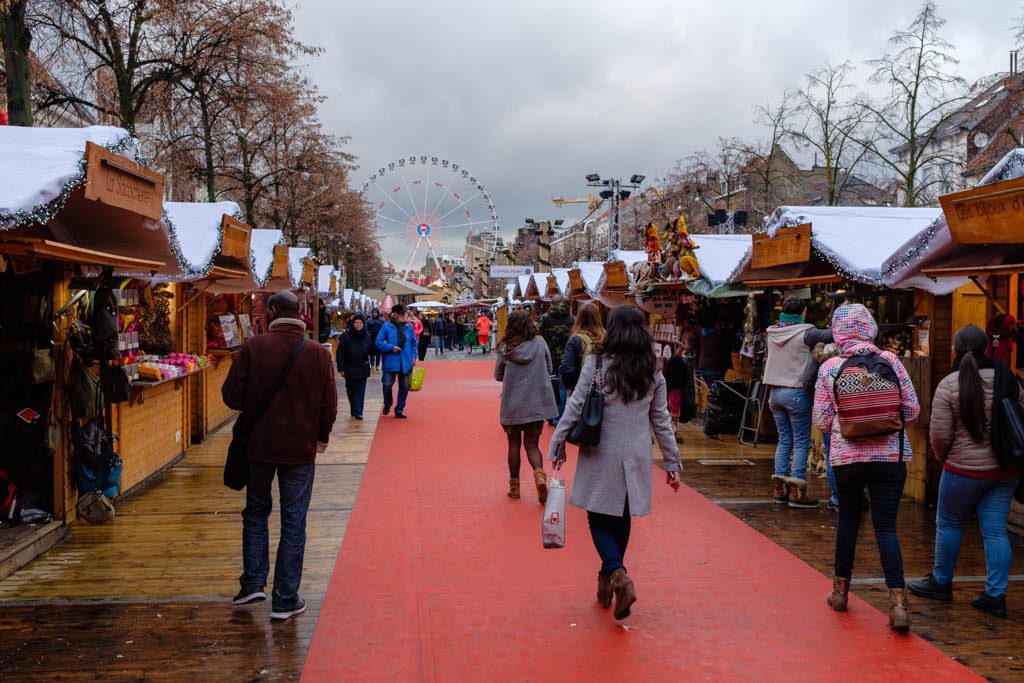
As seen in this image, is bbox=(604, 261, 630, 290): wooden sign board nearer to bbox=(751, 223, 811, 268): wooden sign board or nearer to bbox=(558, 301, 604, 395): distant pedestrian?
bbox=(751, 223, 811, 268): wooden sign board

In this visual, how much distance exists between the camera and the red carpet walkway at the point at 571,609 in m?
4.14

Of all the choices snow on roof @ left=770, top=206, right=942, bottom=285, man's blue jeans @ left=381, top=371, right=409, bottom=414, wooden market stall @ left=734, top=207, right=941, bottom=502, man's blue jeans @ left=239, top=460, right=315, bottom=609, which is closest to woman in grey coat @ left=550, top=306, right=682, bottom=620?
man's blue jeans @ left=239, top=460, right=315, bottom=609

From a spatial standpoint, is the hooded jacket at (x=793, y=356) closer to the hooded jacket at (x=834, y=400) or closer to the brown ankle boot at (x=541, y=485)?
the brown ankle boot at (x=541, y=485)

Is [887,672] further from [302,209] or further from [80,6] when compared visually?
[302,209]

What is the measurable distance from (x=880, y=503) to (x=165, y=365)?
7165 mm

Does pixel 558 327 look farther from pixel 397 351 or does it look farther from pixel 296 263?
pixel 296 263

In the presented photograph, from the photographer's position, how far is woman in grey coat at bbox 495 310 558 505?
25.0ft

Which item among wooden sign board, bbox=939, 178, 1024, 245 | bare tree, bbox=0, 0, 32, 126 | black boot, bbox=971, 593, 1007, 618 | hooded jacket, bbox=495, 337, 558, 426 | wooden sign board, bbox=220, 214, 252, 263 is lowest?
black boot, bbox=971, 593, 1007, 618

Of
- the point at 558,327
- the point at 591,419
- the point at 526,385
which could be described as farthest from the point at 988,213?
the point at 558,327

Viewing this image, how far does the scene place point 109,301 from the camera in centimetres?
700

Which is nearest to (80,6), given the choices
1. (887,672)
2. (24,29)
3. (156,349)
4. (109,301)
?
(24,29)

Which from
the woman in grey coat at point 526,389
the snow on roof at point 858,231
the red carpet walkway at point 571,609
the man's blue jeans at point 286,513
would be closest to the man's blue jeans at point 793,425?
the red carpet walkway at point 571,609

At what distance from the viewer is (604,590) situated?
493 cm

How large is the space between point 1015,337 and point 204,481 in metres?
7.72
